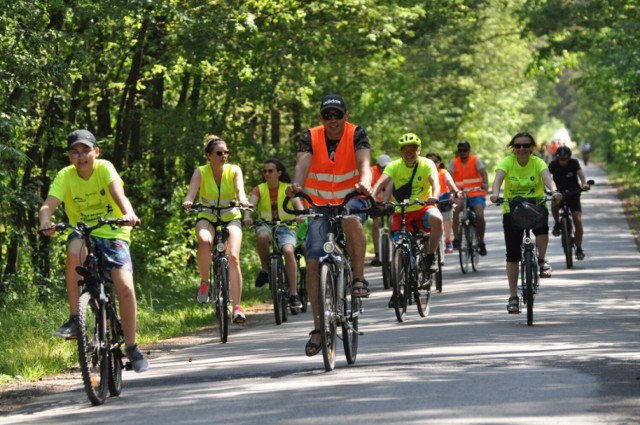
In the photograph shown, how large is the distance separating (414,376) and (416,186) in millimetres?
6418

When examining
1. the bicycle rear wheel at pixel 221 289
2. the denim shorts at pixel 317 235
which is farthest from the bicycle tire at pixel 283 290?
the denim shorts at pixel 317 235

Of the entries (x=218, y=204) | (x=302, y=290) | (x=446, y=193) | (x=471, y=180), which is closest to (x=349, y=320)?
(x=218, y=204)

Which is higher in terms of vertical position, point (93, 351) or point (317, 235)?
point (317, 235)

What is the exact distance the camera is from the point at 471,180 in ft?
74.4

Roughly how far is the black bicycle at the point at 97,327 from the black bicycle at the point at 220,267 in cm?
391

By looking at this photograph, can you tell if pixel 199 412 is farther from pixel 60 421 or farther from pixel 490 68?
pixel 490 68

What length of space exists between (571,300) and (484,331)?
356cm

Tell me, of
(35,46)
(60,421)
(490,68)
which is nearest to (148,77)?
(35,46)

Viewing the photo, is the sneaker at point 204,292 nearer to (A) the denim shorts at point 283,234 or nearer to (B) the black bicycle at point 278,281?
(B) the black bicycle at point 278,281

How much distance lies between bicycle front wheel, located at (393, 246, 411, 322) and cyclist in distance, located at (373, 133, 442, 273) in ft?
2.52

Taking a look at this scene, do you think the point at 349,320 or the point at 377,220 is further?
the point at 377,220

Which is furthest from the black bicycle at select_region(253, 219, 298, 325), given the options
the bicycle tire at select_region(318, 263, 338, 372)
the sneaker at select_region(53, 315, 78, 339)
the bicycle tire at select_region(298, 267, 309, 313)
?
the sneaker at select_region(53, 315, 78, 339)

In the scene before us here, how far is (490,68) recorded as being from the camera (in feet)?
152

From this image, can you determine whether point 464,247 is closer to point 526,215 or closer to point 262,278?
point 262,278
